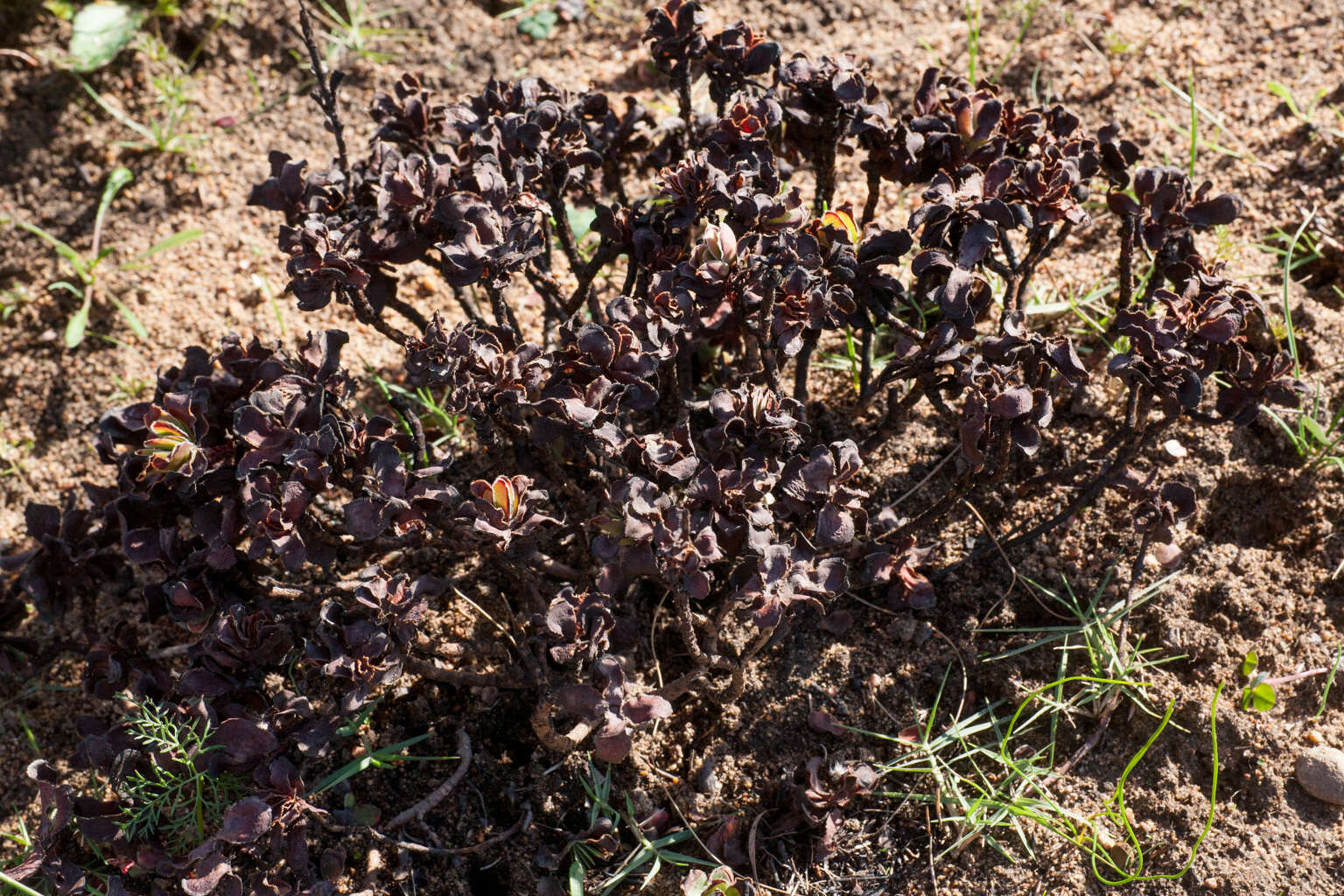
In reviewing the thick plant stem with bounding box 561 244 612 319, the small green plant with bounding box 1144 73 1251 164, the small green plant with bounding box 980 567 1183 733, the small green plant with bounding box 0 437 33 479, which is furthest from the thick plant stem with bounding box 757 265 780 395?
the small green plant with bounding box 0 437 33 479

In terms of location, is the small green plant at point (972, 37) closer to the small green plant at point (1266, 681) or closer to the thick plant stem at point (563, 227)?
the thick plant stem at point (563, 227)

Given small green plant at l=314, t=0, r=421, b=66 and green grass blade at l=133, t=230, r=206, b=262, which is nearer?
green grass blade at l=133, t=230, r=206, b=262

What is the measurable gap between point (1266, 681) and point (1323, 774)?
0.80 ft

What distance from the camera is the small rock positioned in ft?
8.32

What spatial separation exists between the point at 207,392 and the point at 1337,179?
3516mm

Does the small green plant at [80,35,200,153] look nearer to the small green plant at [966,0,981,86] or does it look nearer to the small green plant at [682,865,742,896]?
the small green plant at [966,0,981,86]

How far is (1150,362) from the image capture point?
2387mm

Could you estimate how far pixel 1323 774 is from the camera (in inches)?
100

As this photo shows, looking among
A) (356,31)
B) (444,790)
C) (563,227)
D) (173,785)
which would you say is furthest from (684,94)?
(173,785)

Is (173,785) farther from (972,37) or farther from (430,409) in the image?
(972,37)

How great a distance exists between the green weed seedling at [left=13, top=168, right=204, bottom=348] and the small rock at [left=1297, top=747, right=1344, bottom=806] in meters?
3.67

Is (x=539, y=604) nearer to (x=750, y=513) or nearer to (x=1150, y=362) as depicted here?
(x=750, y=513)

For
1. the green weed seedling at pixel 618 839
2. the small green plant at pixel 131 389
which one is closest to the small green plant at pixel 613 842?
the green weed seedling at pixel 618 839

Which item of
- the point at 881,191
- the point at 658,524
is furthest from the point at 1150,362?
the point at 881,191
